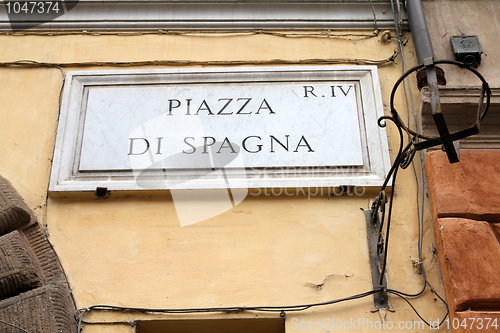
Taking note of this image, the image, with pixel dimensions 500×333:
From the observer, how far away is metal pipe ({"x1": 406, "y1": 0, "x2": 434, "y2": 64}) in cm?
371

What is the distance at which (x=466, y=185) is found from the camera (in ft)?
10.6

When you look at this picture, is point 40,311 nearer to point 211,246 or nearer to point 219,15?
point 211,246

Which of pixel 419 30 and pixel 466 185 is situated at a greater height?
pixel 419 30

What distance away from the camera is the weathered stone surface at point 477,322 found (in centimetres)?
274

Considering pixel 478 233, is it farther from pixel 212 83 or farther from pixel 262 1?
pixel 262 1

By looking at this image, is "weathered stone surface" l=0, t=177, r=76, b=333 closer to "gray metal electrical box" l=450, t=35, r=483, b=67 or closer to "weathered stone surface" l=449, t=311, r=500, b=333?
"weathered stone surface" l=449, t=311, r=500, b=333

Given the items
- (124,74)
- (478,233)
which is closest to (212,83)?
(124,74)

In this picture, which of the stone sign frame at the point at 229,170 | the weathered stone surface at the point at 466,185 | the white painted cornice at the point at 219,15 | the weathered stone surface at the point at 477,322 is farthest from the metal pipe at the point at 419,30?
the weathered stone surface at the point at 477,322

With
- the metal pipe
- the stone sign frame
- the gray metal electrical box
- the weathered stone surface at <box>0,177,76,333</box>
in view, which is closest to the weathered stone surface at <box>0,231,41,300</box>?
the weathered stone surface at <box>0,177,76,333</box>

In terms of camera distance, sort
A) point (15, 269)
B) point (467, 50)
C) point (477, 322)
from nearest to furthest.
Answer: point (477, 322) → point (15, 269) → point (467, 50)

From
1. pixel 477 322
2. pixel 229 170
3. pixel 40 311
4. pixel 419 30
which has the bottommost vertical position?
pixel 477 322

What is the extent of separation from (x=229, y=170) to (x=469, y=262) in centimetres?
131

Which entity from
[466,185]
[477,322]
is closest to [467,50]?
[466,185]

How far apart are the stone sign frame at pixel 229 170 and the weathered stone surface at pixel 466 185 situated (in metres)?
0.27
